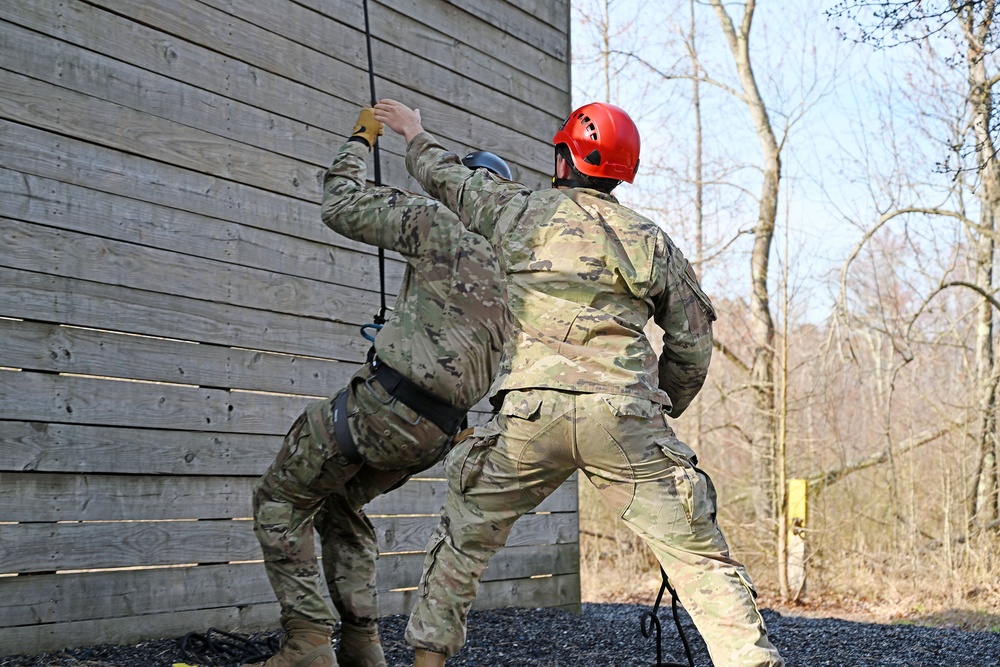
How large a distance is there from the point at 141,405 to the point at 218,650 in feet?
3.65

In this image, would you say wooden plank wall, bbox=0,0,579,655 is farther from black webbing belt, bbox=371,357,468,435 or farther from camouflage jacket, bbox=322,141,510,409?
black webbing belt, bbox=371,357,468,435

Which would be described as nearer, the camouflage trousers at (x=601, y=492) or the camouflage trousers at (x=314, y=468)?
the camouflage trousers at (x=601, y=492)

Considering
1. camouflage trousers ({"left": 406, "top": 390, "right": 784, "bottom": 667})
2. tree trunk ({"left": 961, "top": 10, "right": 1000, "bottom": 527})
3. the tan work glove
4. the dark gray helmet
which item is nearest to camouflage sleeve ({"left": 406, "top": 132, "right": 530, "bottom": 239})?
the dark gray helmet

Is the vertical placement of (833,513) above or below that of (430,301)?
below

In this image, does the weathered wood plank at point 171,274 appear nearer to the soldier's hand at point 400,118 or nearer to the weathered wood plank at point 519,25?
the soldier's hand at point 400,118

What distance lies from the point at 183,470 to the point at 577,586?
3.33m

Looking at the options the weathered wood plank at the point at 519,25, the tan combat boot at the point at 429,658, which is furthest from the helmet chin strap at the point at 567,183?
the weathered wood plank at the point at 519,25

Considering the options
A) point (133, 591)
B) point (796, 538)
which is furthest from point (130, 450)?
point (796, 538)

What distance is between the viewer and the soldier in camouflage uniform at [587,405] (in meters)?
3.01

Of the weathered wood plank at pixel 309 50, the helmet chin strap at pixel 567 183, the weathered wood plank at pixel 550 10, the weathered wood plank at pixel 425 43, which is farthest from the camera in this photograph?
the weathered wood plank at pixel 550 10

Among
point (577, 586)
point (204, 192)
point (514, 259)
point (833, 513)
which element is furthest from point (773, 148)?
point (514, 259)

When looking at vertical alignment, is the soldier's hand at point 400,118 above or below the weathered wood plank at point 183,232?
above

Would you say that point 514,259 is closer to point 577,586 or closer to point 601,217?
point 601,217

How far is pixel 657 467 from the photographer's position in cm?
306
